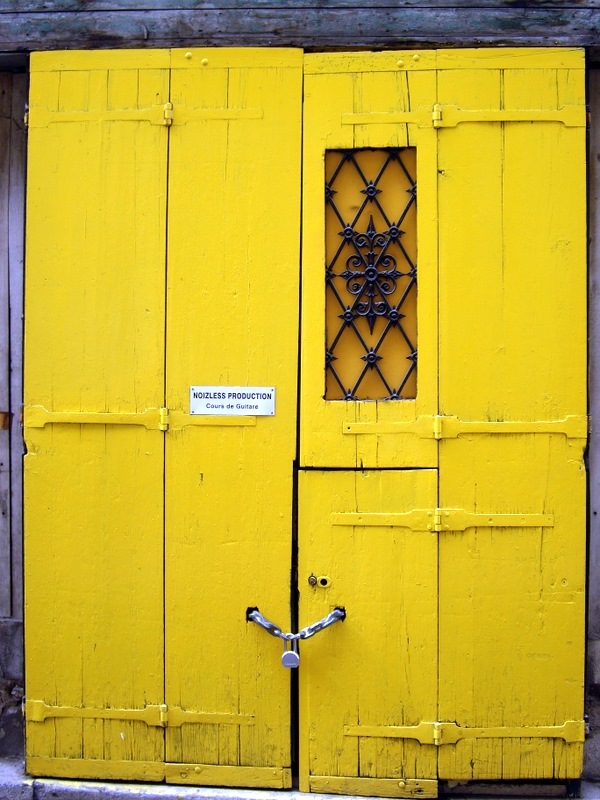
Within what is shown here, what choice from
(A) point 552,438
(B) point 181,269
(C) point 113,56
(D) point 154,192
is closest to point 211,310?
(B) point 181,269

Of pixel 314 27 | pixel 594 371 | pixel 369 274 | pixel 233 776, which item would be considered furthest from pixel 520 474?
pixel 314 27

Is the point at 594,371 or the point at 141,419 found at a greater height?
the point at 594,371

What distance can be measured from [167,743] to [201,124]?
280cm

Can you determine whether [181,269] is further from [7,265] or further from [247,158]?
[7,265]

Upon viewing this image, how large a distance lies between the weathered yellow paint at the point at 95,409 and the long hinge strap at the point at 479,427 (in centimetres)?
115

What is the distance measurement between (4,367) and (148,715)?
176 centimetres

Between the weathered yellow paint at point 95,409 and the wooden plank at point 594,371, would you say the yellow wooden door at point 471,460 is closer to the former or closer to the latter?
the wooden plank at point 594,371

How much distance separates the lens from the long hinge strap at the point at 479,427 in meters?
2.67

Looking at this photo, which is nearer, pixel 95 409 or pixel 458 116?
pixel 458 116

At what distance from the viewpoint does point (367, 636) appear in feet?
8.89

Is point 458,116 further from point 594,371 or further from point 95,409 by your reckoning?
point 95,409

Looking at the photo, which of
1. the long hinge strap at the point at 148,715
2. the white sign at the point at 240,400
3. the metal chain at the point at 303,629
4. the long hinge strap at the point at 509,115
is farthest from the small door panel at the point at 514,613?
the long hinge strap at the point at 509,115

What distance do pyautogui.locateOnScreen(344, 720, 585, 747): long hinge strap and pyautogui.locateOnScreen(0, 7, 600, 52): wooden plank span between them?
3.02 metres

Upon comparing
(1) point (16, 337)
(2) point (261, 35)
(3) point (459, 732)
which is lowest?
(3) point (459, 732)
